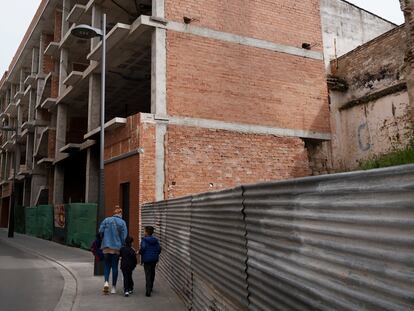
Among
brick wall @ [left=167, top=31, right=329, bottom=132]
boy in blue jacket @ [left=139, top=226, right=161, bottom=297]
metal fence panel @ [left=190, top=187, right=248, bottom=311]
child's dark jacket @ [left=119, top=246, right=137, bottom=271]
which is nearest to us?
metal fence panel @ [left=190, top=187, right=248, bottom=311]

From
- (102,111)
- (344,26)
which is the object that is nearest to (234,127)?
(102,111)

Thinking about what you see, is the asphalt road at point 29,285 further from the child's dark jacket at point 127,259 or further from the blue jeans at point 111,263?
the child's dark jacket at point 127,259

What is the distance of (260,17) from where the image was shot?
1764cm

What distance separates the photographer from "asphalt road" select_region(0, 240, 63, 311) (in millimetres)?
7579

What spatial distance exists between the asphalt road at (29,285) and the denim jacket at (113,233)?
4.71 ft

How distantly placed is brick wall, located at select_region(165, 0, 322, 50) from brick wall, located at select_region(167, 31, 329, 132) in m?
0.78

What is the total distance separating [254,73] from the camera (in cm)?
1692

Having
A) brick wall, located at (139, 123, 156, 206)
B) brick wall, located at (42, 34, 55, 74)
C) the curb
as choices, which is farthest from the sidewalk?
brick wall, located at (42, 34, 55, 74)

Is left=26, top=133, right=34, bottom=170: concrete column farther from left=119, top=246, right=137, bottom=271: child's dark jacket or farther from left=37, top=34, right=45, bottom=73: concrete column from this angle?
left=119, top=246, right=137, bottom=271: child's dark jacket

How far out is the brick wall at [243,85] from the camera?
1522cm

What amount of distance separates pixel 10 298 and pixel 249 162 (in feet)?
32.6

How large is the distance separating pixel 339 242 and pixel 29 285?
9.03 m

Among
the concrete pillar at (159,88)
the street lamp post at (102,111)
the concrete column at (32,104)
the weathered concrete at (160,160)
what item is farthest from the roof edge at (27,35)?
the weathered concrete at (160,160)

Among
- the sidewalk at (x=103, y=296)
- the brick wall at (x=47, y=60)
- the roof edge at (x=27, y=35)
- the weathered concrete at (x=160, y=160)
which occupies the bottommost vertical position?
the sidewalk at (x=103, y=296)
